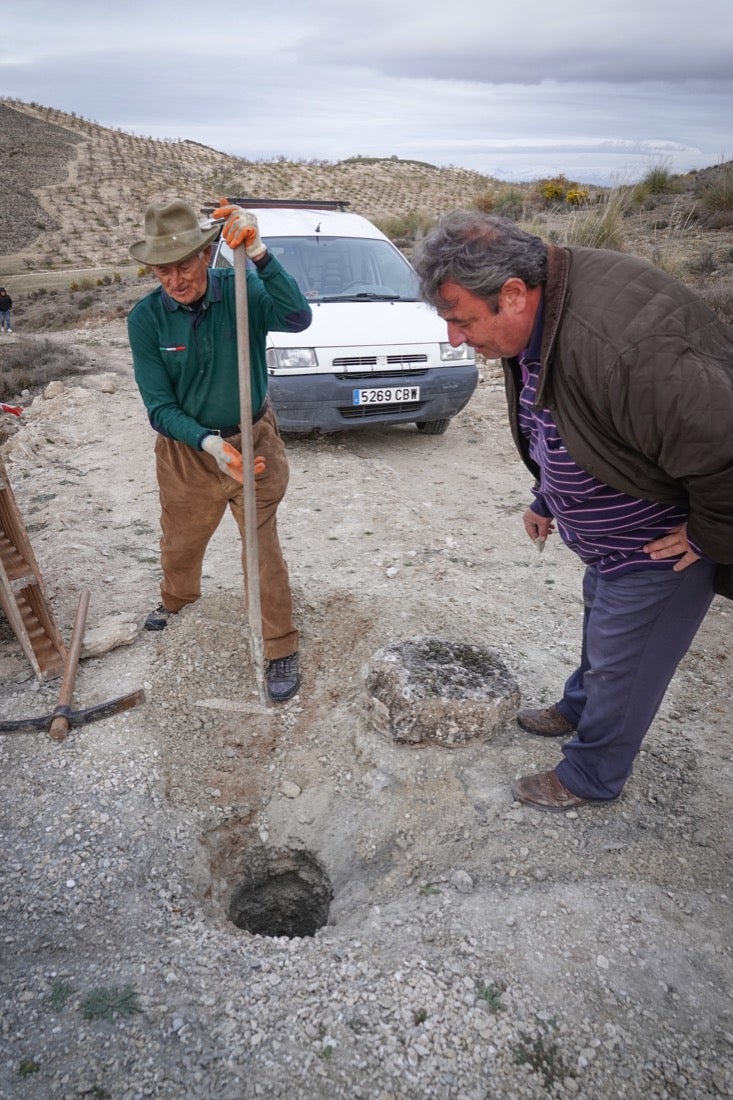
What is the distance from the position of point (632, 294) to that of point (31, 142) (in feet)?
160

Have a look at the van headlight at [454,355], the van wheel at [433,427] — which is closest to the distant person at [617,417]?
the van headlight at [454,355]

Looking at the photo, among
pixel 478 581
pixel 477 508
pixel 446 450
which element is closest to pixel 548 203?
pixel 446 450

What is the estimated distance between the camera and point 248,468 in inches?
108

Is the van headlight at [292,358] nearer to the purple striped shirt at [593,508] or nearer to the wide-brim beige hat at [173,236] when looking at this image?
the wide-brim beige hat at [173,236]

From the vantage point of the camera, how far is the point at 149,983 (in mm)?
1969

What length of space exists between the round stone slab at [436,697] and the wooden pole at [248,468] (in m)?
0.51

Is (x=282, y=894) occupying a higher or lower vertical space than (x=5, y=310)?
higher

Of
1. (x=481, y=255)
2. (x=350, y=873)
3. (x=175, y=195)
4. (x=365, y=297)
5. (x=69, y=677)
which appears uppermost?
(x=481, y=255)

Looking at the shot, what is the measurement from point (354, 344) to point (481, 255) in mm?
4264

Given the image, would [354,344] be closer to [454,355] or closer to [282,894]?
[454,355]

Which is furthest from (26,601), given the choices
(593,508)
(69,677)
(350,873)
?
(593,508)

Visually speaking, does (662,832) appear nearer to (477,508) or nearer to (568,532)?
(568,532)

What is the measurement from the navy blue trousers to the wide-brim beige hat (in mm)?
1901

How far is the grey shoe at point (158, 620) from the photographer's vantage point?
367 centimetres
